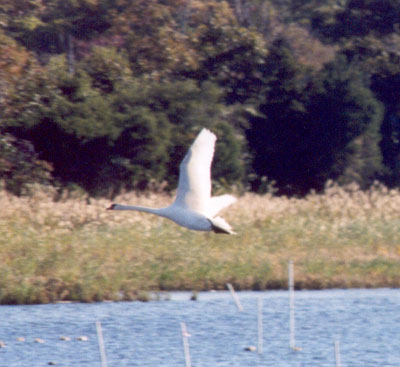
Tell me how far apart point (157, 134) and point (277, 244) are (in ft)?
13.2

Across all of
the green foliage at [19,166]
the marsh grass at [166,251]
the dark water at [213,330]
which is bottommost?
Result: the dark water at [213,330]

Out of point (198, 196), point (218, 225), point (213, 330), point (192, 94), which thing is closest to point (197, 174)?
point (198, 196)

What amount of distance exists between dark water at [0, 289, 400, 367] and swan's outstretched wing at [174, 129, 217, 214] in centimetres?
146

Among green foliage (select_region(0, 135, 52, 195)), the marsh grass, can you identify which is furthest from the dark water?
green foliage (select_region(0, 135, 52, 195))

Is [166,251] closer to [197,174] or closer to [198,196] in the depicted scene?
[198,196]

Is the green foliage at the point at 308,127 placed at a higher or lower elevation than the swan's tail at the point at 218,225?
higher

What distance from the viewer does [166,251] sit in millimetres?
12547

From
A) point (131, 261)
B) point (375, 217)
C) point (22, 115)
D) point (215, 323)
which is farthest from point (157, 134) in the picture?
point (215, 323)

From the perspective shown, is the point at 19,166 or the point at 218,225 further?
the point at 19,166

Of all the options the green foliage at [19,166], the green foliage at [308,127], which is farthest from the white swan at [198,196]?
A: the green foliage at [308,127]

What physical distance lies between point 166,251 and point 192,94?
5632mm

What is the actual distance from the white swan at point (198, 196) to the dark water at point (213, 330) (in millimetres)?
1295

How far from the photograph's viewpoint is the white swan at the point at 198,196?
8680 millimetres

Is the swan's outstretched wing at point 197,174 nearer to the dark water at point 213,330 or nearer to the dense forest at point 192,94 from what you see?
the dark water at point 213,330
